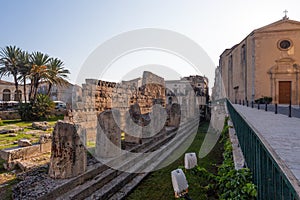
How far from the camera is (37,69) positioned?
24.4 meters

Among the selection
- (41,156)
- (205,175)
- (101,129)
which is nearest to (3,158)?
(41,156)

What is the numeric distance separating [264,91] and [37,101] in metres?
22.6

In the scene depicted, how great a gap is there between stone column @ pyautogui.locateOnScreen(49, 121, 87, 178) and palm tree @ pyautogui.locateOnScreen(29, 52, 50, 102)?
21.0 metres

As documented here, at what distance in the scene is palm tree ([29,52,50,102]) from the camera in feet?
80.2

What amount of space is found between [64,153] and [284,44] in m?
24.1

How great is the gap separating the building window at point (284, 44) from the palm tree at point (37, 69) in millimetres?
26254

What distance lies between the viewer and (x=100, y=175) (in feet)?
16.9

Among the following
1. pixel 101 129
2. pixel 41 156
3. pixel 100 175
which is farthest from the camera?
pixel 41 156

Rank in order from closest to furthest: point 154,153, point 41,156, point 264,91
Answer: point 41,156 < point 154,153 < point 264,91

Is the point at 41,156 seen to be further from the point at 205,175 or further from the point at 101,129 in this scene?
the point at 205,175

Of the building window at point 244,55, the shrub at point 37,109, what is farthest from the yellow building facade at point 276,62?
the shrub at point 37,109

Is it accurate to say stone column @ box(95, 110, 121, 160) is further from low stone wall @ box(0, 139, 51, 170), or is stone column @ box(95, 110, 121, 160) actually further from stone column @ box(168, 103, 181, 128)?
stone column @ box(168, 103, 181, 128)

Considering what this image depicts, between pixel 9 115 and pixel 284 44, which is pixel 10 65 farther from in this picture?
pixel 284 44

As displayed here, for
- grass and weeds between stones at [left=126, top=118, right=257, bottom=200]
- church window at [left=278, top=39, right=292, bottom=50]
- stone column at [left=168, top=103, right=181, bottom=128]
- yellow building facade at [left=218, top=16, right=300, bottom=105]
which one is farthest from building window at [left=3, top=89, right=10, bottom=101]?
church window at [left=278, top=39, right=292, bottom=50]
